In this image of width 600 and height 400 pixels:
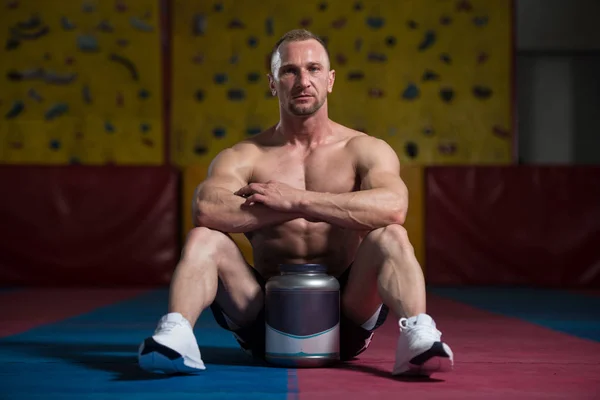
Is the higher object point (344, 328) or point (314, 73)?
point (314, 73)

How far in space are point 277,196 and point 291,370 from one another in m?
0.56

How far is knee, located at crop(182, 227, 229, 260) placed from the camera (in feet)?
8.22

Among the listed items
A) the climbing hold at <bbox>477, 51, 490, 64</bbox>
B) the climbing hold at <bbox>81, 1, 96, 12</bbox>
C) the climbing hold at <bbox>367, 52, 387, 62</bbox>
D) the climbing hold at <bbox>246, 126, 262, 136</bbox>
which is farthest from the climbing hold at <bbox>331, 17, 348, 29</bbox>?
the climbing hold at <bbox>81, 1, 96, 12</bbox>

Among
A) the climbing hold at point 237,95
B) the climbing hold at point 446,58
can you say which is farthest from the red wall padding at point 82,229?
the climbing hold at point 446,58

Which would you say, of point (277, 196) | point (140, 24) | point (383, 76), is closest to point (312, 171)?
point (277, 196)

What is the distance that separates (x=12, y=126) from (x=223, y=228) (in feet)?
19.4

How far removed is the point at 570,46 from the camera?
802 cm

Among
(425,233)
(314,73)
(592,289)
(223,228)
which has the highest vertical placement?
(314,73)

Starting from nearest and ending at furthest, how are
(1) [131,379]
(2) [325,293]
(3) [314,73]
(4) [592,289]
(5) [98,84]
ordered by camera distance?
(1) [131,379]
(2) [325,293]
(3) [314,73]
(4) [592,289]
(5) [98,84]

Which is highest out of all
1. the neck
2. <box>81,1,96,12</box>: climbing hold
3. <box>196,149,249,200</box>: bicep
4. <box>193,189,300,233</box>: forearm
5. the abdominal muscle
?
<box>81,1,96,12</box>: climbing hold

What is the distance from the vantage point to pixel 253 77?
311 inches

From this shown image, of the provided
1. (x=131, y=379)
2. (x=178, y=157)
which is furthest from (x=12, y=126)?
(x=131, y=379)

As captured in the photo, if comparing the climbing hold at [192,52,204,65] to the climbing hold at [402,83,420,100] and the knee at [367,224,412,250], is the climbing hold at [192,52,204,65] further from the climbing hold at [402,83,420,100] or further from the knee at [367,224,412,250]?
the knee at [367,224,412,250]

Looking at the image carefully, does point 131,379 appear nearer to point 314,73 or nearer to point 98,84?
point 314,73
